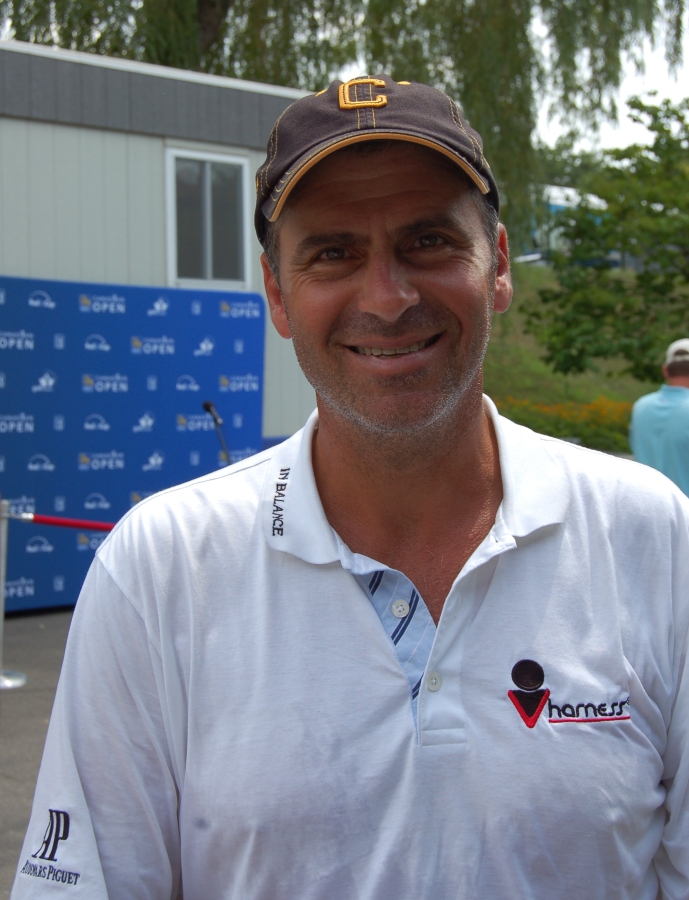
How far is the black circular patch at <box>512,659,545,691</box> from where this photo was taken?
1.57m

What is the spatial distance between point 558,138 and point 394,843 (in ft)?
48.8

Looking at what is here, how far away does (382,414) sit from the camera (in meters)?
1.77

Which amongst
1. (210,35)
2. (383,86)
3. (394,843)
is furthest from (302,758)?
(210,35)

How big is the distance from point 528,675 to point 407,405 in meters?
0.50

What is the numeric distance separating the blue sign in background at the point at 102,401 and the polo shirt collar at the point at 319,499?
255 inches

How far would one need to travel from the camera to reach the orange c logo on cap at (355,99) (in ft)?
5.70

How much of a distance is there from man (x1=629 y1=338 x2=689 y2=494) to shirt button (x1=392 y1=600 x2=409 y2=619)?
15.2ft

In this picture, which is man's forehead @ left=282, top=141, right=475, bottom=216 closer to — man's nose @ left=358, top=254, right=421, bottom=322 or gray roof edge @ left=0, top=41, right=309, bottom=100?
man's nose @ left=358, top=254, right=421, bottom=322

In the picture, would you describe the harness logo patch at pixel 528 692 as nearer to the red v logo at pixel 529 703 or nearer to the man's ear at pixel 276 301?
the red v logo at pixel 529 703

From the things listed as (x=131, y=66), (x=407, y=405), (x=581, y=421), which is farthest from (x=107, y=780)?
(x=581, y=421)

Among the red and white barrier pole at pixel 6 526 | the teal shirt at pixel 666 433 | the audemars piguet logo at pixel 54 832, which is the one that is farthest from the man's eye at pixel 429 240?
the teal shirt at pixel 666 433

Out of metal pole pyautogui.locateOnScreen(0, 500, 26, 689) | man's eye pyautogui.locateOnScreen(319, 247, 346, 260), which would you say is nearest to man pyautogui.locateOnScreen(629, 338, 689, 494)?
metal pole pyautogui.locateOnScreen(0, 500, 26, 689)

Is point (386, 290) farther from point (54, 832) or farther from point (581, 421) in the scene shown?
point (581, 421)

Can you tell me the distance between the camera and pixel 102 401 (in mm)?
8414
